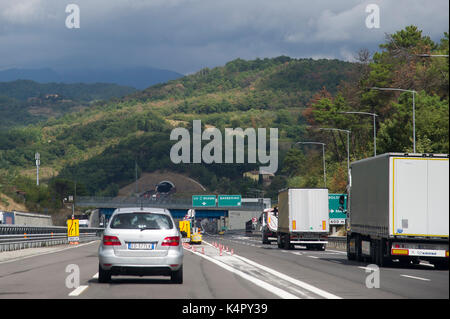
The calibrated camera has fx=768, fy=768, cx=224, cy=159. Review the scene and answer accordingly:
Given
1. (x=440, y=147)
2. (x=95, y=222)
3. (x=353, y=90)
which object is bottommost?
(x=95, y=222)

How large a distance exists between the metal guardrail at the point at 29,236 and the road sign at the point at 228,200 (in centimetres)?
6874

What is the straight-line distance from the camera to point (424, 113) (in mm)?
60875

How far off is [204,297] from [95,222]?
12133 centimetres

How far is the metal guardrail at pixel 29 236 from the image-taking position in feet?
117

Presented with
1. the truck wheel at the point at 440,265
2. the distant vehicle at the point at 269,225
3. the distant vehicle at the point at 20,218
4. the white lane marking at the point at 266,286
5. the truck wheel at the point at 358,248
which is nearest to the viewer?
the white lane marking at the point at 266,286

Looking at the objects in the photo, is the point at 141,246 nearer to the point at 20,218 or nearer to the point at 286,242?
the point at 286,242

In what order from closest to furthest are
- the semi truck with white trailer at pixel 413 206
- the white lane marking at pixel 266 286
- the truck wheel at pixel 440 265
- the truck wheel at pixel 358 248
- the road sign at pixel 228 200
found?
the white lane marking at pixel 266 286, the semi truck with white trailer at pixel 413 206, the truck wheel at pixel 440 265, the truck wheel at pixel 358 248, the road sign at pixel 228 200

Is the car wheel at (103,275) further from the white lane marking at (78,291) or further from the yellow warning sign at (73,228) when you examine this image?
the yellow warning sign at (73,228)

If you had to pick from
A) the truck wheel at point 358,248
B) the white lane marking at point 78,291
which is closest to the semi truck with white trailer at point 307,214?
the truck wheel at point 358,248

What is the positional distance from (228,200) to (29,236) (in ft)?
277

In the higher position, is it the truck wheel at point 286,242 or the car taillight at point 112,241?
the car taillight at point 112,241
